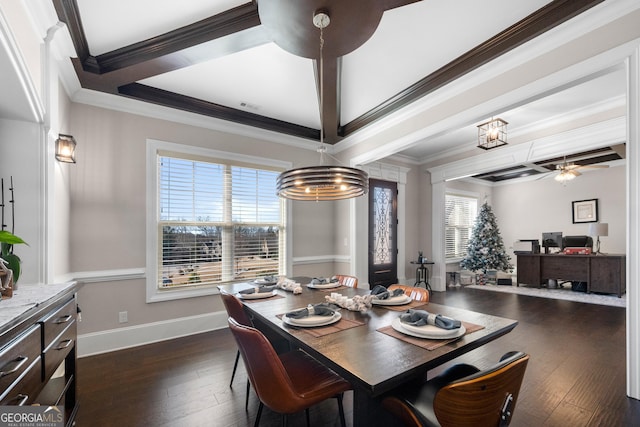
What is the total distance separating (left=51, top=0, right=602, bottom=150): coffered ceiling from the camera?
2.18 metres

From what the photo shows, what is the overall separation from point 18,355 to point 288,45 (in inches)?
100

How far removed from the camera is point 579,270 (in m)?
6.19

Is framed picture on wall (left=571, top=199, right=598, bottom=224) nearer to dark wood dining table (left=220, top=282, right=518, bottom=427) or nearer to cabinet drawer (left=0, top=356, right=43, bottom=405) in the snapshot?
dark wood dining table (left=220, top=282, right=518, bottom=427)

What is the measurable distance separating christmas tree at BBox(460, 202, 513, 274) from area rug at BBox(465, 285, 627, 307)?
23.5 inches

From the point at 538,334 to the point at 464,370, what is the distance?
2921mm

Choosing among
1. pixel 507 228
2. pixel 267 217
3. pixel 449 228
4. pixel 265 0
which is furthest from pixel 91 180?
pixel 507 228

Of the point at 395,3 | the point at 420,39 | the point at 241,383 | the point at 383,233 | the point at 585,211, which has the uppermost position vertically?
the point at 420,39

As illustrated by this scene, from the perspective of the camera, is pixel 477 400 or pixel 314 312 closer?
pixel 477 400

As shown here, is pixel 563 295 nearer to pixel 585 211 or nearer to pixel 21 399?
pixel 585 211

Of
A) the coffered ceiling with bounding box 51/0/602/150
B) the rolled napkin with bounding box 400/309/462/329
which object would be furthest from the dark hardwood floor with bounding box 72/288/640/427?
the coffered ceiling with bounding box 51/0/602/150

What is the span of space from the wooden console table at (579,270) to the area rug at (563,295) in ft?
0.67

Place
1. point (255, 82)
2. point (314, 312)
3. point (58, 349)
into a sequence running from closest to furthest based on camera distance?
1. point (58, 349)
2. point (314, 312)
3. point (255, 82)

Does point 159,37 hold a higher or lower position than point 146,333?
higher

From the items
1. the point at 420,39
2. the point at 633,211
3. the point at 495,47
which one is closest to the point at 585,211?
the point at 633,211
